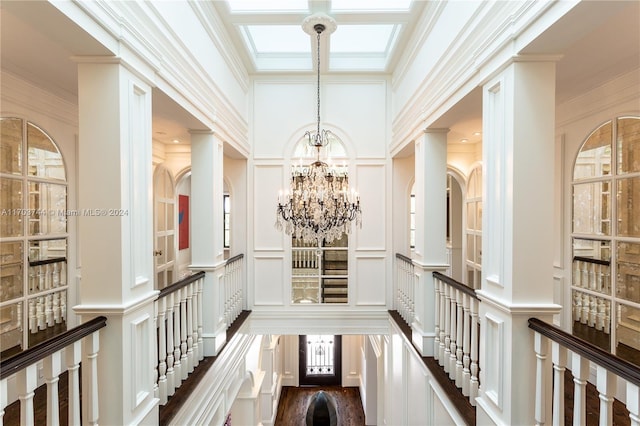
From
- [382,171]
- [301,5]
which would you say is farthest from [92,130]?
[382,171]

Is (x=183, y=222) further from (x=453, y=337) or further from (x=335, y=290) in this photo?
(x=453, y=337)

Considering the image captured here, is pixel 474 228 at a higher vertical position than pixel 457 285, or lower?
higher

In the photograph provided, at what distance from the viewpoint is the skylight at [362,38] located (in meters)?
4.03

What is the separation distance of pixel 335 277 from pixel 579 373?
3.78 m

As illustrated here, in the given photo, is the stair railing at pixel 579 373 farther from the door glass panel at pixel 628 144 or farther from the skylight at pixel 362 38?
the skylight at pixel 362 38

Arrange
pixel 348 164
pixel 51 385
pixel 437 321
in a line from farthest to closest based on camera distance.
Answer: pixel 348 164 → pixel 437 321 → pixel 51 385

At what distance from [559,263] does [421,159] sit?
189 cm

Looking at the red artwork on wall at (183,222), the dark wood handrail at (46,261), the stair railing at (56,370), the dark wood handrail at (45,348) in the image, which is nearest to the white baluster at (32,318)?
the dark wood handrail at (46,261)

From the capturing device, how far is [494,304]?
204 cm

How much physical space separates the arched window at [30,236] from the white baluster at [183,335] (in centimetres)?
A: 139

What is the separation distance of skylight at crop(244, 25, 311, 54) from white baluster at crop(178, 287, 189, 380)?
317cm

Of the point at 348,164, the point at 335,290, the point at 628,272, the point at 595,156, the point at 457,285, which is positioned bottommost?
the point at 335,290

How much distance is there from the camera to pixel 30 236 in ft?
9.86

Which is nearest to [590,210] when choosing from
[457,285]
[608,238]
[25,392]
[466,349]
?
[608,238]
